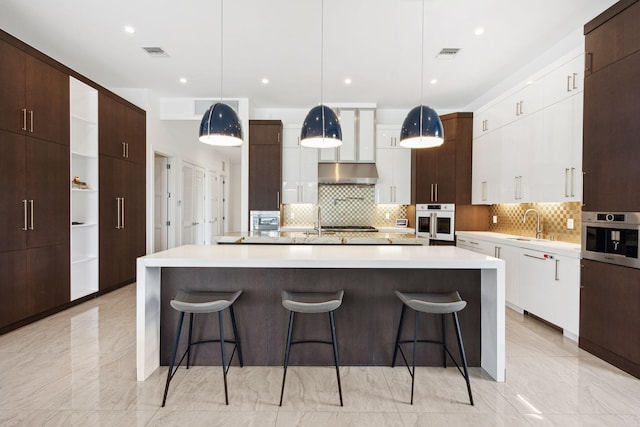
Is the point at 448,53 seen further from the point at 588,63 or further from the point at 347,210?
the point at 347,210

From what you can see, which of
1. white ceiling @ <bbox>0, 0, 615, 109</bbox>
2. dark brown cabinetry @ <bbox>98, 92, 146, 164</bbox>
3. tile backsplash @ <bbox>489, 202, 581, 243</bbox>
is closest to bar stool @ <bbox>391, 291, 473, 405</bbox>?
tile backsplash @ <bbox>489, 202, 581, 243</bbox>

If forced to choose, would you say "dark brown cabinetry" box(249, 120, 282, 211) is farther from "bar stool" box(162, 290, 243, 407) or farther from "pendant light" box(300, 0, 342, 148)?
"bar stool" box(162, 290, 243, 407)

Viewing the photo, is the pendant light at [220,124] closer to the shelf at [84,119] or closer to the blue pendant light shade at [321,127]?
the blue pendant light shade at [321,127]

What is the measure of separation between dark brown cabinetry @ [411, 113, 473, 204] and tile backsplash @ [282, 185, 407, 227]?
2.91ft

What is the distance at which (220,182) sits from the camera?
900cm

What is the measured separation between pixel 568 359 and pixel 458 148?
343 cm

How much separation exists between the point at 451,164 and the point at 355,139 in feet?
5.48

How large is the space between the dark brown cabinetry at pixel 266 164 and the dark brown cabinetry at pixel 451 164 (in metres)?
2.49

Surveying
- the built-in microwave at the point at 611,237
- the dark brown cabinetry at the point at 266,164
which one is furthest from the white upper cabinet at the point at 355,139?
the built-in microwave at the point at 611,237

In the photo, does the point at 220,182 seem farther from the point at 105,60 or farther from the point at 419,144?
the point at 419,144

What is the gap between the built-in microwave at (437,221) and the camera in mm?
5211

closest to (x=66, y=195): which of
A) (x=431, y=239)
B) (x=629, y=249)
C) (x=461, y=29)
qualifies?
(x=461, y=29)

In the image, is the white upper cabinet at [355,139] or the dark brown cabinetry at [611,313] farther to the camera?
the white upper cabinet at [355,139]

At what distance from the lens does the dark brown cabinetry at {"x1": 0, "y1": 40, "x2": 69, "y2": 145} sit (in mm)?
3039
